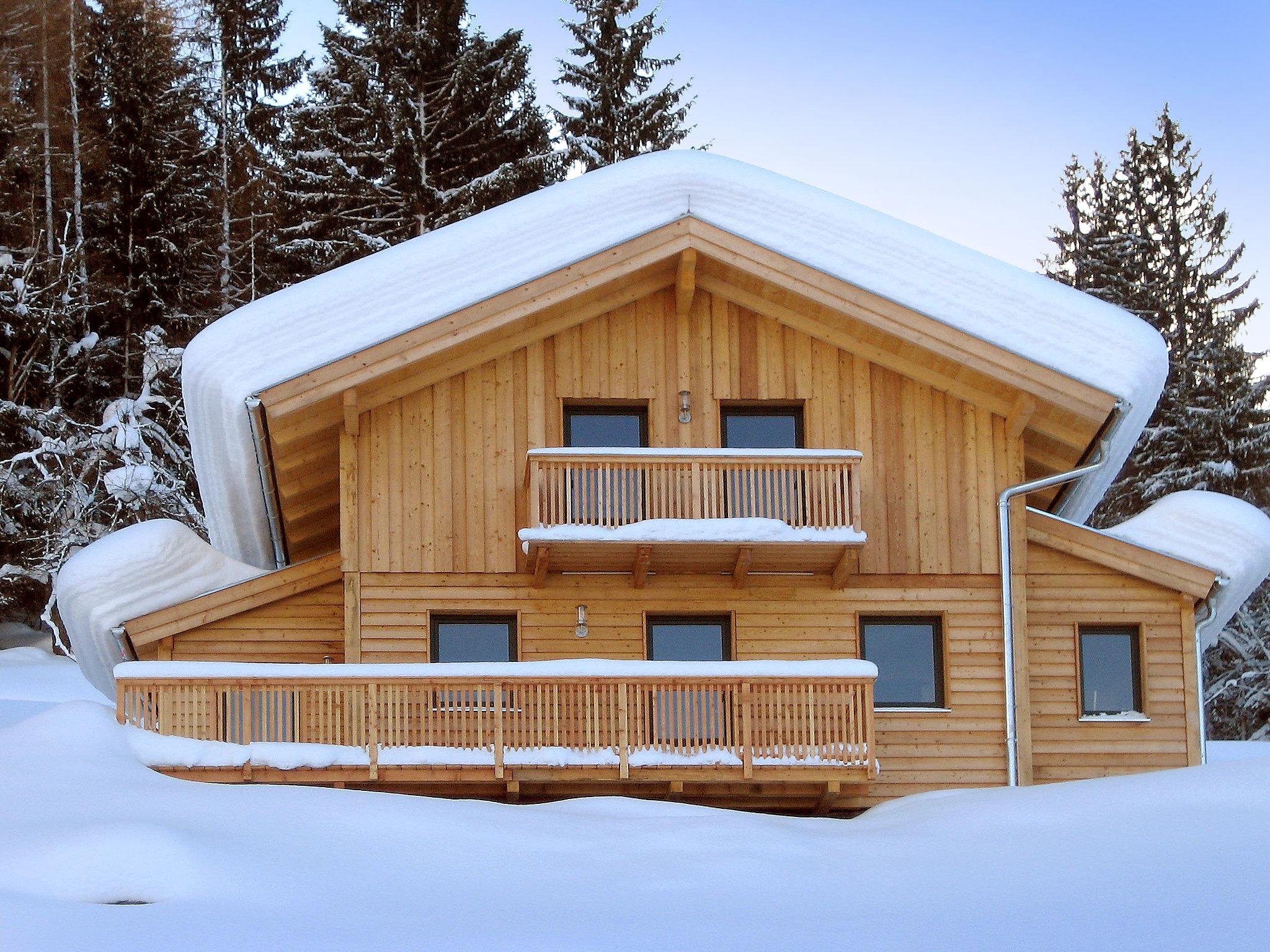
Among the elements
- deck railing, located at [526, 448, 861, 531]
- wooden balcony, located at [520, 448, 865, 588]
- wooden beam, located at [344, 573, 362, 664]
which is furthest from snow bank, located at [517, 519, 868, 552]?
wooden beam, located at [344, 573, 362, 664]

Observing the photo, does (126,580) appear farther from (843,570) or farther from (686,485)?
(843,570)

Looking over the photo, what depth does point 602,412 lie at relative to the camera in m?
18.3

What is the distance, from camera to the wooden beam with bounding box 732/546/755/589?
1684 cm

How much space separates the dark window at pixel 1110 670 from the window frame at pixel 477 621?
6829 mm

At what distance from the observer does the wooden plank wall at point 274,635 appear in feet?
59.9

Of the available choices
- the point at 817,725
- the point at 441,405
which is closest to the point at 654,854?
the point at 817,725

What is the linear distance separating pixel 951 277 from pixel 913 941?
9682 millimetres

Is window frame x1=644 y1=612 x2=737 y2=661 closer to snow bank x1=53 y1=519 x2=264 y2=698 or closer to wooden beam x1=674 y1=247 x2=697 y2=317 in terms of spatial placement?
wooden beam x1=674 y1=247 x2=697 y2=317

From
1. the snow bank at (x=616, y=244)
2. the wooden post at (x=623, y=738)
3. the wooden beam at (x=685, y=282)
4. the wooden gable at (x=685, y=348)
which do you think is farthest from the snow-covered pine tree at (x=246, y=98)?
the wooden post at (x=623, y=738)

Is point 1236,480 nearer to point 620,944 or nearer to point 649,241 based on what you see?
point 649,241

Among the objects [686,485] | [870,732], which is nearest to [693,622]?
[686,485]

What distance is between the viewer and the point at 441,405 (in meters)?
17.8

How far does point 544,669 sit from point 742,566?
285 cm

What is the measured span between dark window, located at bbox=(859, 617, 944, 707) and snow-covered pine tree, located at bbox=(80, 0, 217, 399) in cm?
2792
